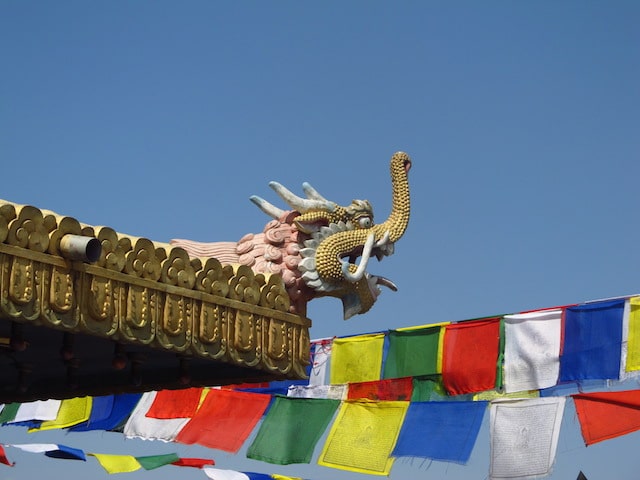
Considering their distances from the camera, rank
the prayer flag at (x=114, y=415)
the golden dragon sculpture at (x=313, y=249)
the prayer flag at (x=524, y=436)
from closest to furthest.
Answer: the golden dragon sculpture at (x=313, y=249) → the prayer flag at (x=524, y=436) → the prayer flag at (x=114, y=415)

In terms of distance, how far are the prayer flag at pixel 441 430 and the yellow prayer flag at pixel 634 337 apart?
135 cm

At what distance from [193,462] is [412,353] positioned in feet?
8.40

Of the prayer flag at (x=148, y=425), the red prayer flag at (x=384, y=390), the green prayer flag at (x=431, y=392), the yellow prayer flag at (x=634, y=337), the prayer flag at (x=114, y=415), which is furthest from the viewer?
the prayer flag at (x=114, y=415)

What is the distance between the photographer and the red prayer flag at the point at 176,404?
13.6 metres

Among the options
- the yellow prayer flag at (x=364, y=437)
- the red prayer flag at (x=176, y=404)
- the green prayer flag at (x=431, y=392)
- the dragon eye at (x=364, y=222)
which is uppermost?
the dragon eye at (x=364, y=222)

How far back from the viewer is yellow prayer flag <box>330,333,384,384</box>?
12.8 metres

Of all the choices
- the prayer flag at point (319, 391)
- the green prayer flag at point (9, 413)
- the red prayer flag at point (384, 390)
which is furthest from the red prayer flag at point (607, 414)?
the green prayer flag at point (9, 413)

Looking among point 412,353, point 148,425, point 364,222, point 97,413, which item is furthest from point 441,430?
point 97,413

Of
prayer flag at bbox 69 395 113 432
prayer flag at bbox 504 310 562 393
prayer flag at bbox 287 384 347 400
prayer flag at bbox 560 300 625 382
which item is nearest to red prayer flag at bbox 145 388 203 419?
prayer flag at bbox 69 395 113 432

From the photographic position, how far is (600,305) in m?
10.7

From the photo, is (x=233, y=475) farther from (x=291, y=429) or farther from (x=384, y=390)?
(x=384, y=390)

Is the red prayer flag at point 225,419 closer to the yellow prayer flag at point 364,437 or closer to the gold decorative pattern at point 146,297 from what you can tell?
the yellow prayer flag at point 364,437

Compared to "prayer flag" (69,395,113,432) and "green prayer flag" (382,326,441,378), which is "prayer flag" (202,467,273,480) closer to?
"green prayer flag" (382,326,441,378)

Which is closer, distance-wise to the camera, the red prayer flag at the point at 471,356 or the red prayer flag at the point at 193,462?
the red prayer flag at the point at 471,356
